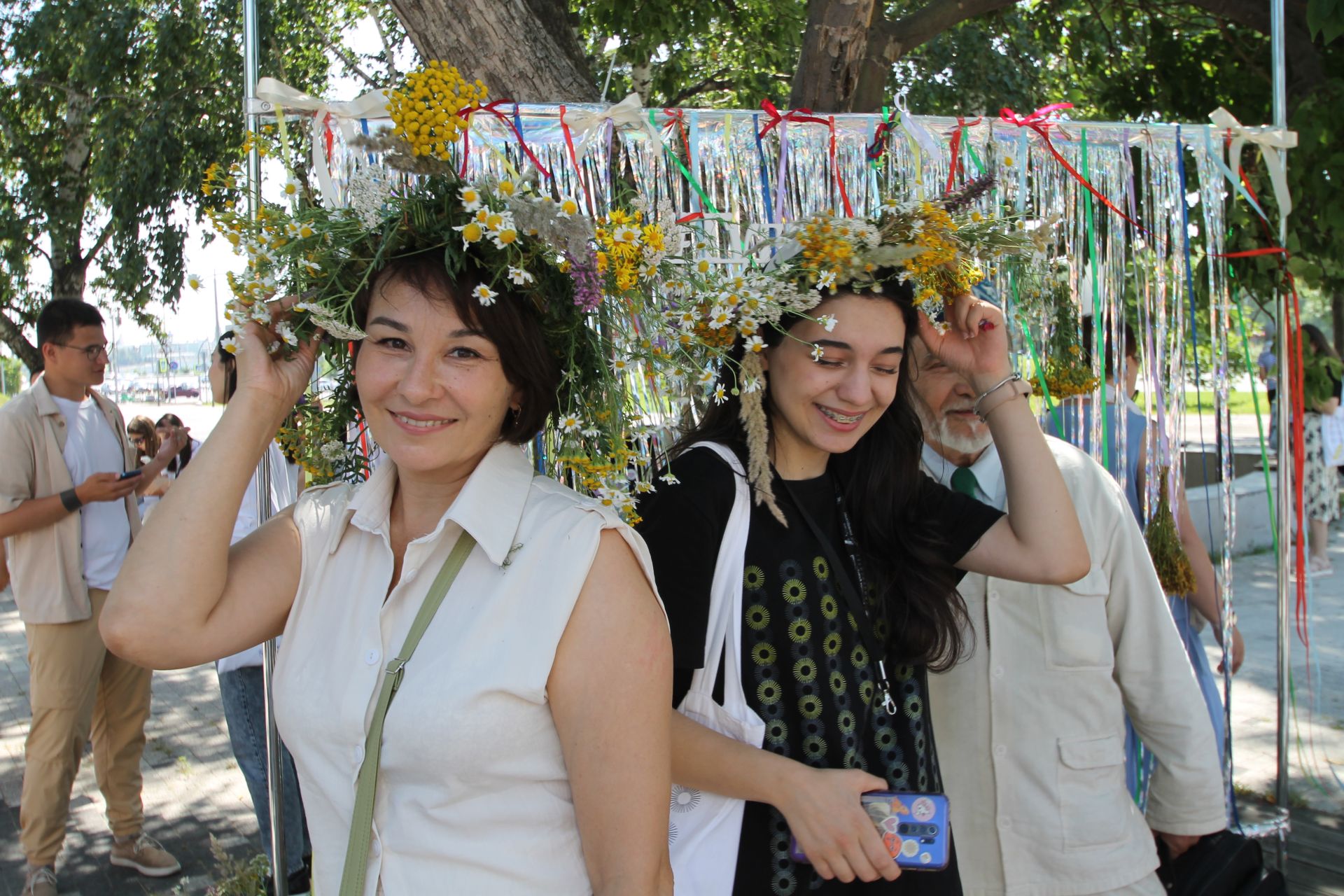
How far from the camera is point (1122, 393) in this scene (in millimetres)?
3262

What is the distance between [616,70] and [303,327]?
4562 millimetres

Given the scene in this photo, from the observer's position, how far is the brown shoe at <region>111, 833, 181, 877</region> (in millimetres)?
3977

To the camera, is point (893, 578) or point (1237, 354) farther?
point (1237, 354)

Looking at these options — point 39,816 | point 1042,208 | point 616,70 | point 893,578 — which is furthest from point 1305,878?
point 616,70

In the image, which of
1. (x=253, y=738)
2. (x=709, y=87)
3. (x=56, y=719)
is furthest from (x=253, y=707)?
(x=709, y=87)

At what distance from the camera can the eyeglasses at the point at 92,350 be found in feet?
12.7

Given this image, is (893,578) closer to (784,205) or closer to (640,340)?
(640,340)

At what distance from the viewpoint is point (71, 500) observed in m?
3.70

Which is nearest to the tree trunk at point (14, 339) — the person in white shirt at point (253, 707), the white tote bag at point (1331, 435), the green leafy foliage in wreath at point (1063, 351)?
the person in white shirt at point (253, 707)

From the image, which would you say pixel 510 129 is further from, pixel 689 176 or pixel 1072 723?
pixel 1072 723

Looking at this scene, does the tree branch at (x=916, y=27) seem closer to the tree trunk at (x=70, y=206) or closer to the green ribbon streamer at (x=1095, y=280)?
the green ribbon streamer at (x=1095, y=280)

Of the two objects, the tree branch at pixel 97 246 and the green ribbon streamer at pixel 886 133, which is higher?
the tree branch at pixel 97 246

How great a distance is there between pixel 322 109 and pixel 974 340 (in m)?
1.45

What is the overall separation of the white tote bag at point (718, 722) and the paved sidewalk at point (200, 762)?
9.69 feet
